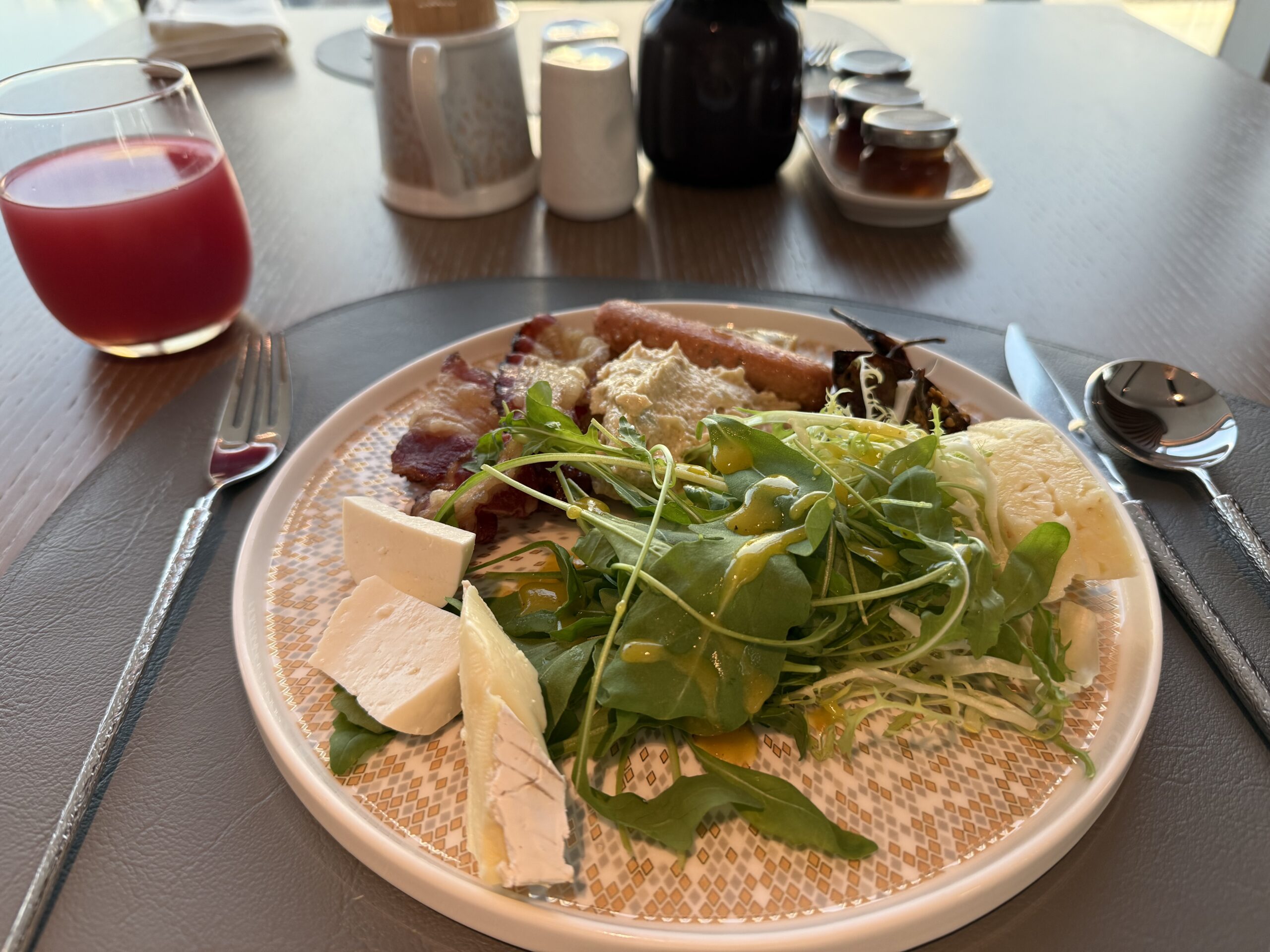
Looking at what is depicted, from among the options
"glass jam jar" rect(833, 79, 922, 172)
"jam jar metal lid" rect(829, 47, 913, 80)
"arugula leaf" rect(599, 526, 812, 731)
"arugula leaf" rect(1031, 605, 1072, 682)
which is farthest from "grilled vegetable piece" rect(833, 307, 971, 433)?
"jam jar metal lid" rect(829, 47, 913, 80)

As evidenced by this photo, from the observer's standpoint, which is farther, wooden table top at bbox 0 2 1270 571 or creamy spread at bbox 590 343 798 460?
wooden table top at bbox 0 2 1270 571

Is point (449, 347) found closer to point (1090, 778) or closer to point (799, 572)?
point (799, 572)

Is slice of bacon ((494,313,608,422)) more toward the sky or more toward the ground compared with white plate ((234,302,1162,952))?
more toward the sky

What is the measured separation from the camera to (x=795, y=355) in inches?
61.4

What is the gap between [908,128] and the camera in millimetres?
2107

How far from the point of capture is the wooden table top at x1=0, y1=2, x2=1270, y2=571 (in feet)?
5.71

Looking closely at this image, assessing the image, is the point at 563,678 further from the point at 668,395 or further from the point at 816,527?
the point at 668,395

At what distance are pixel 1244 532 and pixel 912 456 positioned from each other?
2.00 feet

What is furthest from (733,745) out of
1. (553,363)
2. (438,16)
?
(438,16)

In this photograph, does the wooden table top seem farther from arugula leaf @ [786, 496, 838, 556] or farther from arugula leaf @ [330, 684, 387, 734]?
arugula leaf @ [786, 496, 838, 556]

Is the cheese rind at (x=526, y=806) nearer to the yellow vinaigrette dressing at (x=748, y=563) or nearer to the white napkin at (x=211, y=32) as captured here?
the yellow vinaigrette dressing at (x=748, y=563)

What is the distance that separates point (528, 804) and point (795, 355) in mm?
1032

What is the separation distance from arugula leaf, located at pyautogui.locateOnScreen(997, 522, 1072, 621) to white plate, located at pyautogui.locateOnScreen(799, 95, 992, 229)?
145 centimetres

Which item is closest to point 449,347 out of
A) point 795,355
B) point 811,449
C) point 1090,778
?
point 795,355
